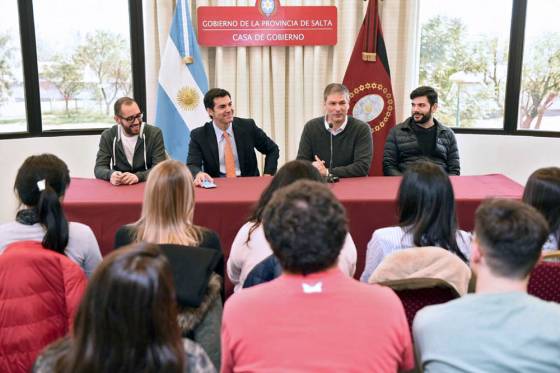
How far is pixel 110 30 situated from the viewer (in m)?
5.11

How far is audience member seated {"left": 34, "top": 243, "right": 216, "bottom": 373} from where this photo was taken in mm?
1020

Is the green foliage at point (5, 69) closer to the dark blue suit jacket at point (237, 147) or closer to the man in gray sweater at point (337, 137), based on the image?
the dark blue suit jacket at point (237, 147)

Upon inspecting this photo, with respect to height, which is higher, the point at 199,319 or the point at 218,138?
the point at 218,138

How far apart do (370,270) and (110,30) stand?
4.06 metres

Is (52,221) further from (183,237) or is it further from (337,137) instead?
Result: (337,137)

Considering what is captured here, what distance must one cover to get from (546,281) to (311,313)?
33.6 inches

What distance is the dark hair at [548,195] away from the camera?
1.90 metres

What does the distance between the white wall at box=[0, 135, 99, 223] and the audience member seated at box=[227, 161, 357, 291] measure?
11.2 ft

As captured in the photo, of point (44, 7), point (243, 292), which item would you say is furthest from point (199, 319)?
point (44, 7)

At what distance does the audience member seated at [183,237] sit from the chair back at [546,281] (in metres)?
0.94

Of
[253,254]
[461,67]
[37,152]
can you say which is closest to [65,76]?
[37,152]

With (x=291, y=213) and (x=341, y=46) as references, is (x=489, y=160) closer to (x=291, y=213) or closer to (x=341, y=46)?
(x=341, y=46)

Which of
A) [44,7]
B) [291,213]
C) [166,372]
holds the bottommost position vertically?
[166,372]

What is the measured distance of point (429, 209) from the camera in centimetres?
192
